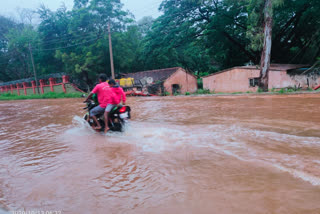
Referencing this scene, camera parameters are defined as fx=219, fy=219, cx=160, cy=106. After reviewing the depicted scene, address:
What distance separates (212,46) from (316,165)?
2788cm

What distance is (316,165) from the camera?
9.93ft

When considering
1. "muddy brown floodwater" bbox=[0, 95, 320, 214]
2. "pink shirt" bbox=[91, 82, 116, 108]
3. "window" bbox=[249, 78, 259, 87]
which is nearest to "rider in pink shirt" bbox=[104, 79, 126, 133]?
"pink shirt" bbox=[91, 82, 116, 108]

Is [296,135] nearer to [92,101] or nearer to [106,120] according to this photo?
[106,120]

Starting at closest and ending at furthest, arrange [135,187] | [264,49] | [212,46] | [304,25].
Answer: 1. [135,187]
2. [264,49]
3. [304,25]
4. [212,46]

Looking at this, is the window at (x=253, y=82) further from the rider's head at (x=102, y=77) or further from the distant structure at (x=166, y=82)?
the rider's head at (x=102, y=77)

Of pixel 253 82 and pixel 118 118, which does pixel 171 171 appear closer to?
pixel 118 118

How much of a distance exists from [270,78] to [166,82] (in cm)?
1084

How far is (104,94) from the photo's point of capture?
18.5 feet

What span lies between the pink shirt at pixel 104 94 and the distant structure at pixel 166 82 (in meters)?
17.5

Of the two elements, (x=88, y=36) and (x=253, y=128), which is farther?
(x=88, y=36)

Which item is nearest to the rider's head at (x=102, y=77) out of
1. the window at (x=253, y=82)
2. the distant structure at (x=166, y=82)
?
the distant structure at (x=166, y=82)

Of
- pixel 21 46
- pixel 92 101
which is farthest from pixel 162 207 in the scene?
pixel 21 46

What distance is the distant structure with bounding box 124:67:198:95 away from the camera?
2489 cm

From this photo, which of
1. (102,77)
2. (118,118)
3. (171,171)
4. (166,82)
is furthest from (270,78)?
(171,171)
